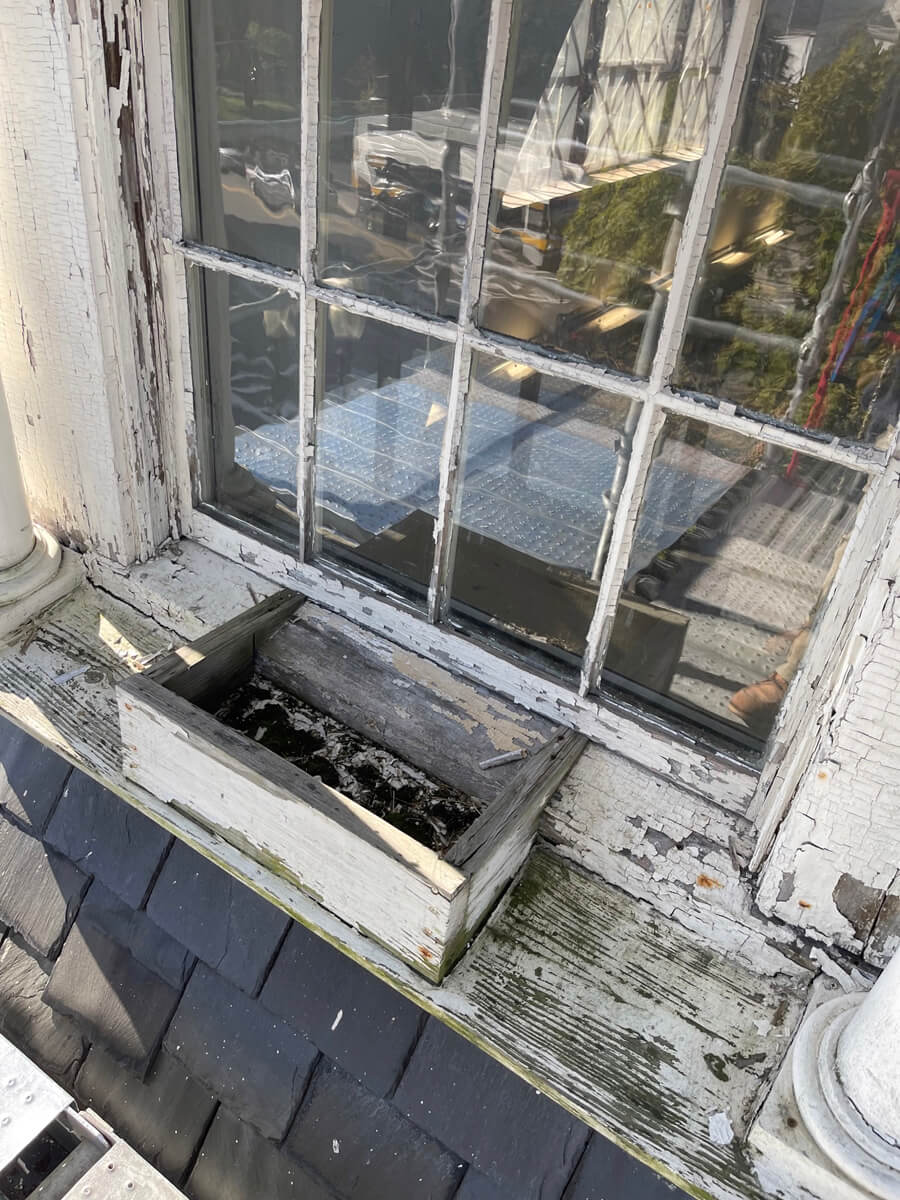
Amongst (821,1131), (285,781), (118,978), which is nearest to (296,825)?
(285,781)

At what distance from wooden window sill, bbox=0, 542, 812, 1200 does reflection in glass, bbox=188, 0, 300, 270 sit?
2.65ft

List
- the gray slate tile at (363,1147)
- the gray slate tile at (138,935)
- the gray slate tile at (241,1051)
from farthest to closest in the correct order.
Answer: the gray slate tile at (138,935) → the gray slate tile at (241,1051) → the gray slate tile at (363,1147)

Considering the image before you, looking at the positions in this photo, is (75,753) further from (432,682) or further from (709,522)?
(709,522)

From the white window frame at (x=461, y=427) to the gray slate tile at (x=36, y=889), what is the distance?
0.59 m

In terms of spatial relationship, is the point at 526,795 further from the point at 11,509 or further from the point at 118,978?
the point at 11,509

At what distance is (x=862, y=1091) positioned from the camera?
2.94 ft

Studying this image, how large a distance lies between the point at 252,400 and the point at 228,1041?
96cm

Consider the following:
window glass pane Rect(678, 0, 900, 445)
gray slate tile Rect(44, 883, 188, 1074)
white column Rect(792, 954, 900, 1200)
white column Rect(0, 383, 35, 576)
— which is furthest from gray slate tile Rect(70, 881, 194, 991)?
window glass pane Rect(678, 0, 900, 445)

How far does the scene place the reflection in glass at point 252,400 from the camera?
1319 mm

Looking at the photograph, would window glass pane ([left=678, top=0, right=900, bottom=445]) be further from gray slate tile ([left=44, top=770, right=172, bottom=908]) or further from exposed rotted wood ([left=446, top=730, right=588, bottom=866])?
gray slate tile ([left=44, top=770, right=172, bottom=908])

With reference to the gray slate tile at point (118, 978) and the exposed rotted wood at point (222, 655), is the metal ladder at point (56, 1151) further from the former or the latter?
the exposed rotted wood at point (222, 655)

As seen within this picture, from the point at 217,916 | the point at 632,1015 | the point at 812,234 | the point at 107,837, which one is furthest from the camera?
the point at 107,837

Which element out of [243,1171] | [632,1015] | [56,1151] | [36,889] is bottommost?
[56,1151]

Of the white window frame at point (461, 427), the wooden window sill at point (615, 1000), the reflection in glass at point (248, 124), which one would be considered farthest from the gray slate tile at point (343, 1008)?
the reflection in glass at point (248, 124)
